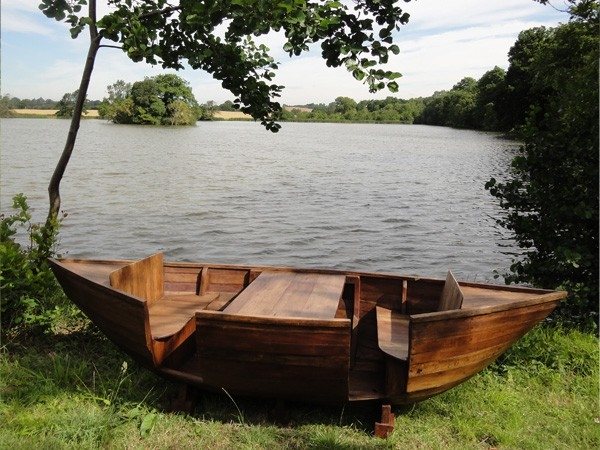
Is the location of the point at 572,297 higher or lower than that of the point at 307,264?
higher

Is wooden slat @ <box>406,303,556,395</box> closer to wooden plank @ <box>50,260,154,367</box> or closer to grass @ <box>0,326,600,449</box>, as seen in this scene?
grass @ <box>0,326,600,449</box>

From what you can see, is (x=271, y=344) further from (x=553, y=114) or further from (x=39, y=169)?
(x=39, y=169)

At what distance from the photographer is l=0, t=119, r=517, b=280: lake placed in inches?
572

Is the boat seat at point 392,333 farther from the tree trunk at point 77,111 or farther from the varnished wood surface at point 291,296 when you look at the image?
the tree trunk at point 77,111

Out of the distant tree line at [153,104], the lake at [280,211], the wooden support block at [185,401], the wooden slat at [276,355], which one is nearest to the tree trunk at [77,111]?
the wooden support block at [185,401]

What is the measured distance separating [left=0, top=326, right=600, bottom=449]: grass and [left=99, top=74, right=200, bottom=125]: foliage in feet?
344

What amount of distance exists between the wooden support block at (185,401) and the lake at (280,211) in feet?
28.9

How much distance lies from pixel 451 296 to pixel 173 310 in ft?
9.32

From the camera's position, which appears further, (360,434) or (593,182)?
(593,182)

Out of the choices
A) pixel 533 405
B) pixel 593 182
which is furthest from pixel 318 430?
pixel 593 182

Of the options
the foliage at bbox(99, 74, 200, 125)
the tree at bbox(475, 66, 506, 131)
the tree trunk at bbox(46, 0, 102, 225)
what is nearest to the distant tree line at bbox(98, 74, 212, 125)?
the foliage at bbox(99, 74, 200, 125)

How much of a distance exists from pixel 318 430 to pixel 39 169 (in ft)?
92.9

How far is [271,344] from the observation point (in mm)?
4328

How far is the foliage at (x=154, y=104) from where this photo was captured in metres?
105
